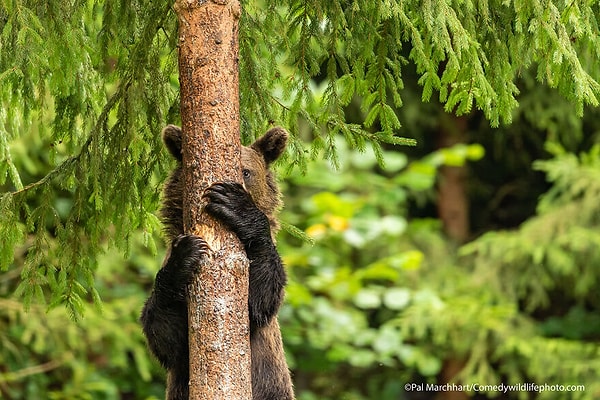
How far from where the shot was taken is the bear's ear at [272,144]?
3.86 m

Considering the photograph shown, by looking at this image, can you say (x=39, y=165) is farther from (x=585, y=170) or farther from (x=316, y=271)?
(x=585, y=170)

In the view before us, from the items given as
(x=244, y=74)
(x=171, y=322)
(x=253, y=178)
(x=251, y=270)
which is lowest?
(x=171, y=322)

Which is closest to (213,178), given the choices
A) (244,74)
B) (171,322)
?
(171,322)

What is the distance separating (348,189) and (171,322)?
622cm

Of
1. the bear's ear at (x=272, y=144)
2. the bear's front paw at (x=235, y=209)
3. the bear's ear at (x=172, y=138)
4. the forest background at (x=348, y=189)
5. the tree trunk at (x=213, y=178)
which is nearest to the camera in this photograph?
the tree trunk at (x=213, y=178)

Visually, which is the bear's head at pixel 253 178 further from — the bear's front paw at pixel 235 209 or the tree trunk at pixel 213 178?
the tree trunk at pixel 213 178

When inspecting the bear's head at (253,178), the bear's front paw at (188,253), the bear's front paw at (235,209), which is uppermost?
the bear's head at (253,178)

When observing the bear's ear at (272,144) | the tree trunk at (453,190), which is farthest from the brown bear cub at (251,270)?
the tree trunk at (453,190)

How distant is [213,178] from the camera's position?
3031 millimetres

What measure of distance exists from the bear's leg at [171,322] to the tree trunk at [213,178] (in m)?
0.18

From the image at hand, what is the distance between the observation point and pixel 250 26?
12.7 ft

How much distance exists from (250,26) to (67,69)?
1010mm

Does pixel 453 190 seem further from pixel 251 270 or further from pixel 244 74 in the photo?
pixel 251 270

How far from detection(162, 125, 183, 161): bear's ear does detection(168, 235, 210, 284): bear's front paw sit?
579mm
